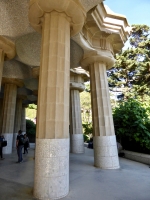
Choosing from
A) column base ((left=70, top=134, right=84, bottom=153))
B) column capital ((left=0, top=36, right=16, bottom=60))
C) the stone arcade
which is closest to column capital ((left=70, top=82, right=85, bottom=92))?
the stone arcade

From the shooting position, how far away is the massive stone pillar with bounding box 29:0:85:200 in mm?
4770

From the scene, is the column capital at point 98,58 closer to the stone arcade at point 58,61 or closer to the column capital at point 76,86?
the stone arcade at point 58,61

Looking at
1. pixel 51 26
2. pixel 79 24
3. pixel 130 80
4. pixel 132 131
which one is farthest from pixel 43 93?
pixel 130 80

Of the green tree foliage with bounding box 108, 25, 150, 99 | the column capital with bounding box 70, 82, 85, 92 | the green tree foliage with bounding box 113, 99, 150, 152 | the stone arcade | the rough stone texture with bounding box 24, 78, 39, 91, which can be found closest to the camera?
the stone arcade

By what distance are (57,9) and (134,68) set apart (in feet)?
66.8

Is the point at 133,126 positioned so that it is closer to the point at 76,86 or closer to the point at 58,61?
the point at 76,86

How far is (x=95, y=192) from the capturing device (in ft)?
16.7

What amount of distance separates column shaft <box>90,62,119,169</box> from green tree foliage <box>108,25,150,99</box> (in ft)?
A: 47.4

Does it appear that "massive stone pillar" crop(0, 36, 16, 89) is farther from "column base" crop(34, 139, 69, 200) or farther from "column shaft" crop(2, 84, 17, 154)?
"column base" crop(34, 139, 69, 200)

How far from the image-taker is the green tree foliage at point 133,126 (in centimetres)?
1116

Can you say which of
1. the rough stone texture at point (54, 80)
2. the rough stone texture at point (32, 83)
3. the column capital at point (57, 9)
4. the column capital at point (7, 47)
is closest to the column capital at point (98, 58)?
the column capital at point (57, 9)

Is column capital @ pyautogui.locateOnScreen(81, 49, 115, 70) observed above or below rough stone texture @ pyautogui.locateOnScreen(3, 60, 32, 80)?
below

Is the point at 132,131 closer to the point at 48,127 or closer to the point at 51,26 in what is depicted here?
the point at 48,127

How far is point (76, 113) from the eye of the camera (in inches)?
623
